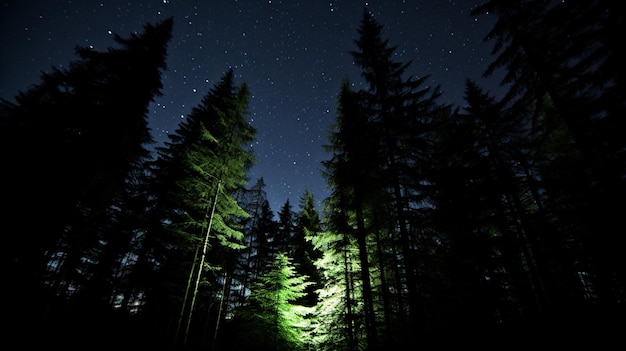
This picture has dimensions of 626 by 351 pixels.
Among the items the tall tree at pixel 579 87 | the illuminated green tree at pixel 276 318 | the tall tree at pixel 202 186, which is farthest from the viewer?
the illuminated green tree at pixel 276 318

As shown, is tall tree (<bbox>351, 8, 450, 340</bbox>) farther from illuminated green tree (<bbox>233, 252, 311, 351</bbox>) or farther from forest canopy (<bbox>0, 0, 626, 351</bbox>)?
illuminated green tree (<bbox>233, 252, 311, 351</bbox>)

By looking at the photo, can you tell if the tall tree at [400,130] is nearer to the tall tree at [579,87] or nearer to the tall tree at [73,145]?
the tall tree at [579,87]

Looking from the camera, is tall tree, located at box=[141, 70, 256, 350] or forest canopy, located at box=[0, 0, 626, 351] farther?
tall tree, located at box=[141, 70, 256, 350]

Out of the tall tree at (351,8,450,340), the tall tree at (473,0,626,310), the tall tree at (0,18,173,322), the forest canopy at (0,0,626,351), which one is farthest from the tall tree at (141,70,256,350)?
the tall tree at (473,0,626,310)

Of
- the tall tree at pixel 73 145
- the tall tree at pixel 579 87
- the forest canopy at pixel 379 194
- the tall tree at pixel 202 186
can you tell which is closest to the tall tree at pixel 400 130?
the forest canopy at pixel 379 194

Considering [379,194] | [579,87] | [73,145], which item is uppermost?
[579,87]

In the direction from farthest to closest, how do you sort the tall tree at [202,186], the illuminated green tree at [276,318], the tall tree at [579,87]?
the illuminated green tree at [276,318] < the tall tree at [202,186] < the tall tree at [579,87]

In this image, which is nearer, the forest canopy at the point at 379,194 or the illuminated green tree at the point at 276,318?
the forest canopy at the point at 379,194

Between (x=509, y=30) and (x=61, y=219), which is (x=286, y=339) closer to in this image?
(x=61, y=219)

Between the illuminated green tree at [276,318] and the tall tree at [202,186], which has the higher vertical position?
the tall tree at [202,186]

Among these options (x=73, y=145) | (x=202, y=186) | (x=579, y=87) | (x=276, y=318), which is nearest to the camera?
(x=579, y=87)

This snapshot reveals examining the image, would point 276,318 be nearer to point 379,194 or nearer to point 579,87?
point 379,194

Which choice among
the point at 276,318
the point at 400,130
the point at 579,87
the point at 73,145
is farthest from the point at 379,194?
the point at 73,145

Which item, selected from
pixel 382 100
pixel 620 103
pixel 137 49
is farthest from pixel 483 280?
pixel 137 49
